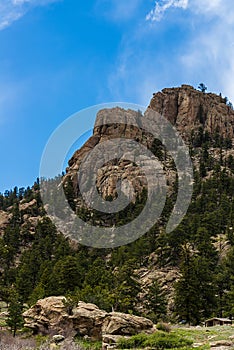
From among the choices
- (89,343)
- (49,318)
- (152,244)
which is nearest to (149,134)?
(152,244)

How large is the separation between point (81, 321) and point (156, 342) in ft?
32.5

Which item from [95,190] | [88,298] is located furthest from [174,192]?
[88,298]

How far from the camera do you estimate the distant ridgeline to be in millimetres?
45844

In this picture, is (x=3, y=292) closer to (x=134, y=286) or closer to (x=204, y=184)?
(x=134, y=286)

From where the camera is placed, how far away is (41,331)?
31.8m

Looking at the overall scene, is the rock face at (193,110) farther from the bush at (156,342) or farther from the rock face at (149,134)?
the bush at (156,342)

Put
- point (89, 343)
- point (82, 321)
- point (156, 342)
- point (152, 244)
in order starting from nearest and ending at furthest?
point (156, 342)
point (89, 343)
point (82, 321)
point (152, 244)

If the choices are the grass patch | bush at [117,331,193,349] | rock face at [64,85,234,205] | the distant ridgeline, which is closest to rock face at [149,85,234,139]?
rock face at [64,85,234,205]

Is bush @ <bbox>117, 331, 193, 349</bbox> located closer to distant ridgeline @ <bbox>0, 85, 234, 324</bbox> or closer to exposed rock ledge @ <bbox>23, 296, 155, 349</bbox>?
exposed rock ledge @ <bbox>23, 296, 155, 349</bbox>

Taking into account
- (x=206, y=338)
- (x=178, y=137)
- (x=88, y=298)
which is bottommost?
(x=206, y=338)

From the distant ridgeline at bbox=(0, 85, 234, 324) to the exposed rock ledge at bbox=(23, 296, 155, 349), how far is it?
1.73m

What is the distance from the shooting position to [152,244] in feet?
234

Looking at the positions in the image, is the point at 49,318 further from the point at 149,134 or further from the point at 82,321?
the point at 149,134

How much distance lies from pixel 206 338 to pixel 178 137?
409ft
